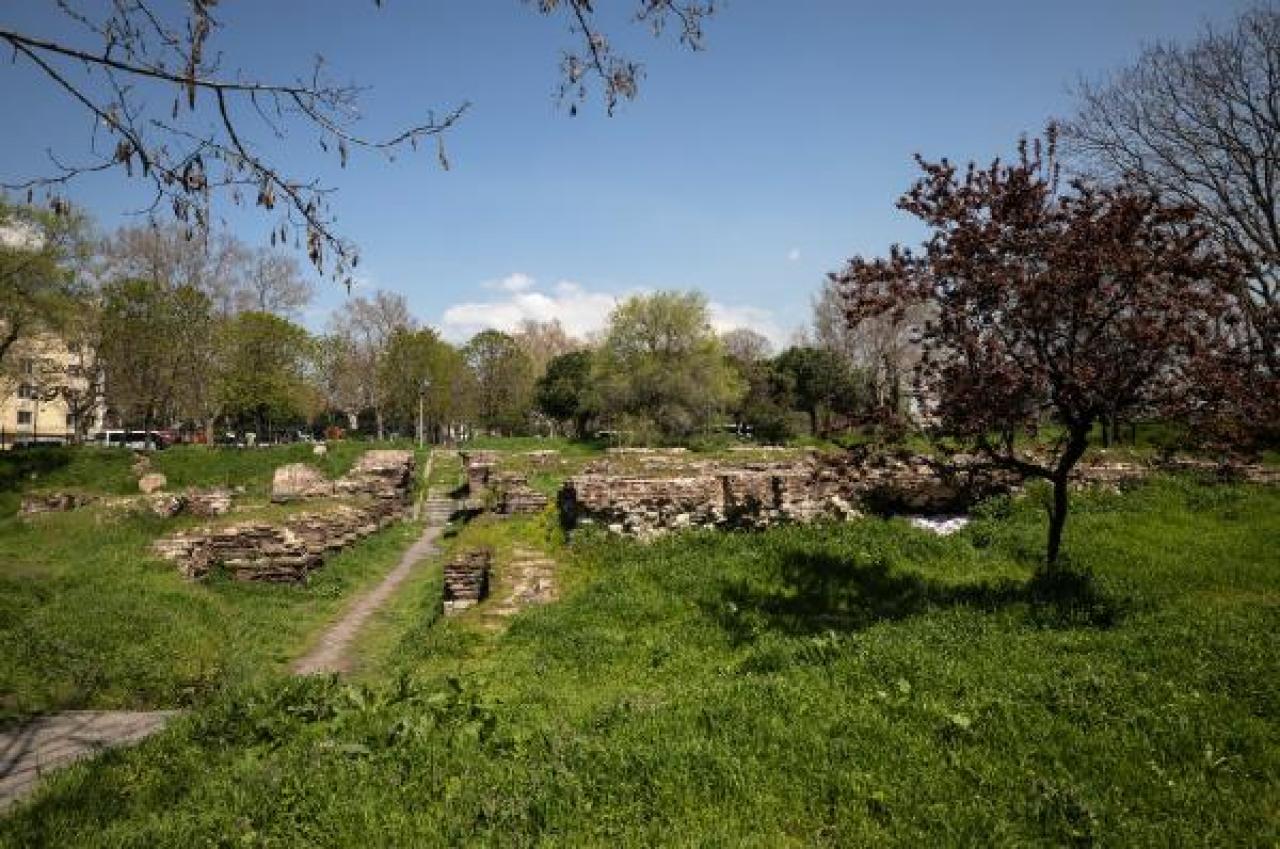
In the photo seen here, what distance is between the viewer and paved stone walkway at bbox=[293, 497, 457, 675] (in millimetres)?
10711

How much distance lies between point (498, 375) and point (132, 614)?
175 feet

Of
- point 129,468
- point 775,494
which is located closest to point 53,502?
point 129,468

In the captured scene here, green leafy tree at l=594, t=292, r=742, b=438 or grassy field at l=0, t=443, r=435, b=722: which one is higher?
green leafy tree at l=594, t=292, r=742, b=438

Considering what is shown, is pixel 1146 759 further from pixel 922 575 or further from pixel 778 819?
pixel 922 575

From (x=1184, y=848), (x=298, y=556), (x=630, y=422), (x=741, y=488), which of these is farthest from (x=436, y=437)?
(x=1184, y=848)

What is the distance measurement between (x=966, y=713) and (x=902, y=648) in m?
1.39

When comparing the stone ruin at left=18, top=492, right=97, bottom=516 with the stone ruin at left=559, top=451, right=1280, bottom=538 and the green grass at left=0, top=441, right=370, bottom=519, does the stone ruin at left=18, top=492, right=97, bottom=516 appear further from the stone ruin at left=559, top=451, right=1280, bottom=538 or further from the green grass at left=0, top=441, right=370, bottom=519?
the stone ruin at left=559, top=451, right=1280, bottom=538

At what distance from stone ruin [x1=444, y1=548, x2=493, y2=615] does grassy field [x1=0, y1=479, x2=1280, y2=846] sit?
5.84 ft

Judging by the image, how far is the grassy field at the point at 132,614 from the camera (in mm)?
8969

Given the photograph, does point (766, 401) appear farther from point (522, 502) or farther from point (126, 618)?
point (126, 618)

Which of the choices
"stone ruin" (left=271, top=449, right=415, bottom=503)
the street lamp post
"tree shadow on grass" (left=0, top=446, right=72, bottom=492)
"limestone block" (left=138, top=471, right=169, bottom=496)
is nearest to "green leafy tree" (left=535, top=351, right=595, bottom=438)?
the street lamp post

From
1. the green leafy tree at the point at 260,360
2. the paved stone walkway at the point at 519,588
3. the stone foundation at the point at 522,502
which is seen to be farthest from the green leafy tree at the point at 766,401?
the paved stone walkway at the point at 519,588

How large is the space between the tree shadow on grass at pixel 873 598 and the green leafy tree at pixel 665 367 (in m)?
30.0

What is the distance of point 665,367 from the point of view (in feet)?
139
